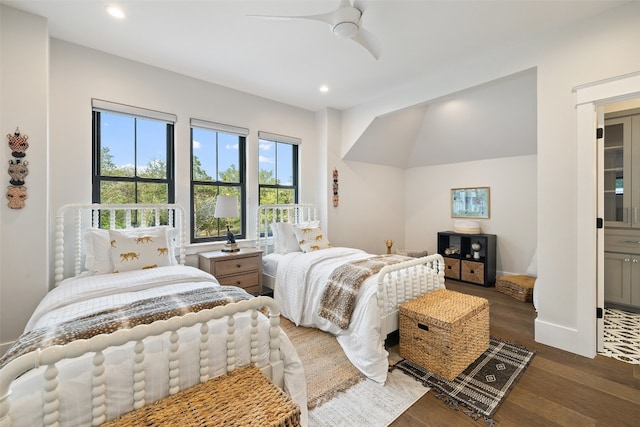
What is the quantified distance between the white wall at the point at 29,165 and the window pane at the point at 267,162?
225 cm

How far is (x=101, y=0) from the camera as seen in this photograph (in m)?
2.09

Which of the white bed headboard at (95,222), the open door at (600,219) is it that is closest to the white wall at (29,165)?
the white bed headboard at (95,222)

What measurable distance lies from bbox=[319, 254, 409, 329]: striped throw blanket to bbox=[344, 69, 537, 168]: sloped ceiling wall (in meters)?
2.29

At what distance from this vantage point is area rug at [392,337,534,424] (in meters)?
1.79

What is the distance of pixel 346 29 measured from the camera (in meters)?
1.92

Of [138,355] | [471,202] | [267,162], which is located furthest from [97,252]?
[471,202]

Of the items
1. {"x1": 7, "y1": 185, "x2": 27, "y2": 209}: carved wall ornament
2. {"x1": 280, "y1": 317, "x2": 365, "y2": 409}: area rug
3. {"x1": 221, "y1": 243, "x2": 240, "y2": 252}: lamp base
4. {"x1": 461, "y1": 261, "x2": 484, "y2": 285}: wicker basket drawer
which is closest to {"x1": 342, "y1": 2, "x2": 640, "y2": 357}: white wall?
{"x1": 461, "y1": 261, "x2": 484, "y2": 285}: wicker basket drawer

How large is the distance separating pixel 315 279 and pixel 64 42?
3.28 m

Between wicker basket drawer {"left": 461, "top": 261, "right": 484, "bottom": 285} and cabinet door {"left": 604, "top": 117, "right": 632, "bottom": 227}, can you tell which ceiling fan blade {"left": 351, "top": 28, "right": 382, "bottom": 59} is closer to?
cabinet door {"left": 604, "top": 117, "right": 632, "bottom": 227}

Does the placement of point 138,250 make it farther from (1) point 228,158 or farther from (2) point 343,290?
(2) point 343,290

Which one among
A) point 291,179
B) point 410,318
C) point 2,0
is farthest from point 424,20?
point 2,0

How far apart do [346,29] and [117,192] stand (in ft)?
9.09

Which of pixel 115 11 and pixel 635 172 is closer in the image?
pixel 115 11

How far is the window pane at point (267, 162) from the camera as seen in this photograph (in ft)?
13.3
